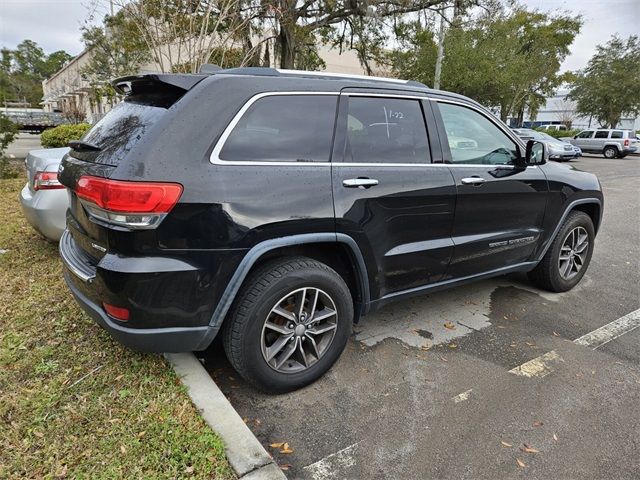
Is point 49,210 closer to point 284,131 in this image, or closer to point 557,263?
point 284,131

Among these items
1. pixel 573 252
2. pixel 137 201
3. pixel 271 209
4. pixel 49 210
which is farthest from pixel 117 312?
pixel 573 252

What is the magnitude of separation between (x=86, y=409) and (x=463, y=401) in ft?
7.26

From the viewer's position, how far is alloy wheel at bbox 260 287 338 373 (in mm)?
2611

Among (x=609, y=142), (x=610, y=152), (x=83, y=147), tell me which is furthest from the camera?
(x=610, y=152)

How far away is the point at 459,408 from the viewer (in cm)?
265

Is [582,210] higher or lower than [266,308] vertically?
higher

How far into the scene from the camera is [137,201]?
212 centimetres

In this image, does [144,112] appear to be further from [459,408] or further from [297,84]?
[459,408]

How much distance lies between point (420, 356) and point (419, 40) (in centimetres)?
2118

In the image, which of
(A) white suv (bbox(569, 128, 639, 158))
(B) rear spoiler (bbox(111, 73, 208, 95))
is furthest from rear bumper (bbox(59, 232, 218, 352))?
(A) white suv (bbox(569, 128, 639, 158))

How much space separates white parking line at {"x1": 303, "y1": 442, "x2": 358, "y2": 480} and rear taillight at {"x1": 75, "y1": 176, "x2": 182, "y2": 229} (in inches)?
57.2

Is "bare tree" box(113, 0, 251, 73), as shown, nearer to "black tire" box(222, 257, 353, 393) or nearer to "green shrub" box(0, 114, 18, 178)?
"green shrub" box(0, 114, 18, 178)

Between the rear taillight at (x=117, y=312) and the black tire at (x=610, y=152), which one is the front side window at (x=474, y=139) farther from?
the black tire at (x=610, y=152)


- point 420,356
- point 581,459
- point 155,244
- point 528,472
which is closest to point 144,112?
point 155,244
